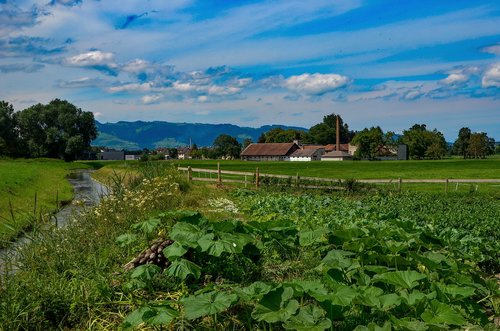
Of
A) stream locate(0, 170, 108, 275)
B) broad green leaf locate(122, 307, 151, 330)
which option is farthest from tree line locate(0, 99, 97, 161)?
broad green leaf locate(122, 307, 151, 330)

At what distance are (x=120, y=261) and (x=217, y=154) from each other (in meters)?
165

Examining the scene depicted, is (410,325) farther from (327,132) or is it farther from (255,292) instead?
(327,132)

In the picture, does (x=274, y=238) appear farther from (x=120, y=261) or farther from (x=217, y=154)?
(x=217, y=154)

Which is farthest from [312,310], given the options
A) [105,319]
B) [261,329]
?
[105,319]

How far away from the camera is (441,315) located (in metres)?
4.39

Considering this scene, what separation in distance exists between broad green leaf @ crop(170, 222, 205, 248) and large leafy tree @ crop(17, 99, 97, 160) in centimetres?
9137

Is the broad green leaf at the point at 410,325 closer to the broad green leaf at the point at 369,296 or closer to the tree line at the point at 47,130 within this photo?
the broad green leaf at the point at 369,296

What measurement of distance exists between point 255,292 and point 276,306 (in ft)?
0.80

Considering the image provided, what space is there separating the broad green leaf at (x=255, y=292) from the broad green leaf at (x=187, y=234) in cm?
146

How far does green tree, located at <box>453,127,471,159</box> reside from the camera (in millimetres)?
158500

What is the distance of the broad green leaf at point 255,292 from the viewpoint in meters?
4.51

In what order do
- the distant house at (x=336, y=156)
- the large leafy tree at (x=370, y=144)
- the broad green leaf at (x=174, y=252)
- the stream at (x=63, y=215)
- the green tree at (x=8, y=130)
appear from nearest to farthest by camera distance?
1. the broad green leaf at (x=174, y=252)
2. the stream at (x=63, y=215)
3. the green tree at (x=8, y=130)
4. the large leafy tree at (x=370, y=144)
5. the distant house at (x=336, y=156)

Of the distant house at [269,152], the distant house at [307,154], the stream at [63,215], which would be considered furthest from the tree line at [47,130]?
the stream at [63,215]

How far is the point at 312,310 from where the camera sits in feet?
14.8
